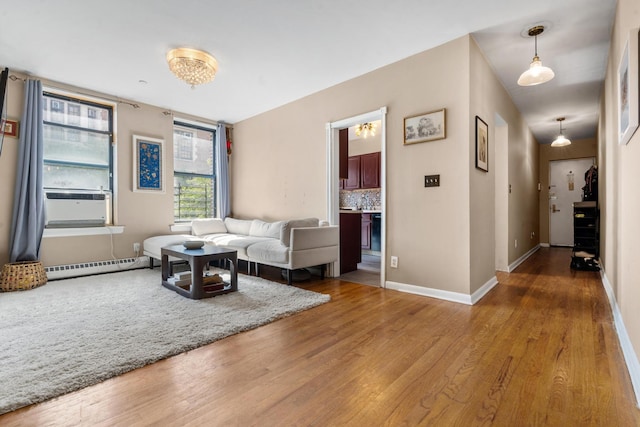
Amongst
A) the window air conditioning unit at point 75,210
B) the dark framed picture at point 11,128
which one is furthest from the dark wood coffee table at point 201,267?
the dark framed picture at point 11,128

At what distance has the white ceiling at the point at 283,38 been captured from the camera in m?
2.57

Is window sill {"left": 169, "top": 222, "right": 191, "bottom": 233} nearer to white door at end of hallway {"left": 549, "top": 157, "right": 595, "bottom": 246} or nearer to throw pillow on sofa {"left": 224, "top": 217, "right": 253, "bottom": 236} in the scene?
throw pillow on sofa {"left": 224, "top": 217, "right": 253, "bottom": 236}

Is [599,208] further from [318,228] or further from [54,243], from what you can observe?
[54,243]

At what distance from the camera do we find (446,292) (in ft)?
10.3

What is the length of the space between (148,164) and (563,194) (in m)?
8.95

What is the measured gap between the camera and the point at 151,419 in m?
1.33

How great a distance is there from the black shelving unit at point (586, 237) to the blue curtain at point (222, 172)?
589cm

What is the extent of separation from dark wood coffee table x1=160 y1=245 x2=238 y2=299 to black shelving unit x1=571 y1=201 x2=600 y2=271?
504cm

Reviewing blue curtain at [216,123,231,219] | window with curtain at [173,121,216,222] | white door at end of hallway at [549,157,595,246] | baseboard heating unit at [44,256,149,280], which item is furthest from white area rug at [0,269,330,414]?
white door at end of hallway at [549,157,595,246]

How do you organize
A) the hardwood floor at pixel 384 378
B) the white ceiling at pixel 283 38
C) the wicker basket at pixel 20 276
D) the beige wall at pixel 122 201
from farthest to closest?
the beige wall at pixel 122 201 → the wicker basket at pixel 20 276 → the white ceiling at pixel 283 38 → the hardwood floor at pixel 384 378

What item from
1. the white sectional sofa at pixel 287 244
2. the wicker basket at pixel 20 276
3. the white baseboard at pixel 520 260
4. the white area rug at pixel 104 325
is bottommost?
the white area rug at pixel 104 325

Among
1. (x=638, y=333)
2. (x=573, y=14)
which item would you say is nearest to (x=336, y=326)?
(x=638, y=333)

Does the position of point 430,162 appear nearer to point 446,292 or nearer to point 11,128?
point 446,292

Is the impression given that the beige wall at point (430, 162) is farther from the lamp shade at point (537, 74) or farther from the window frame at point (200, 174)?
the window frame at point (200, 174)
